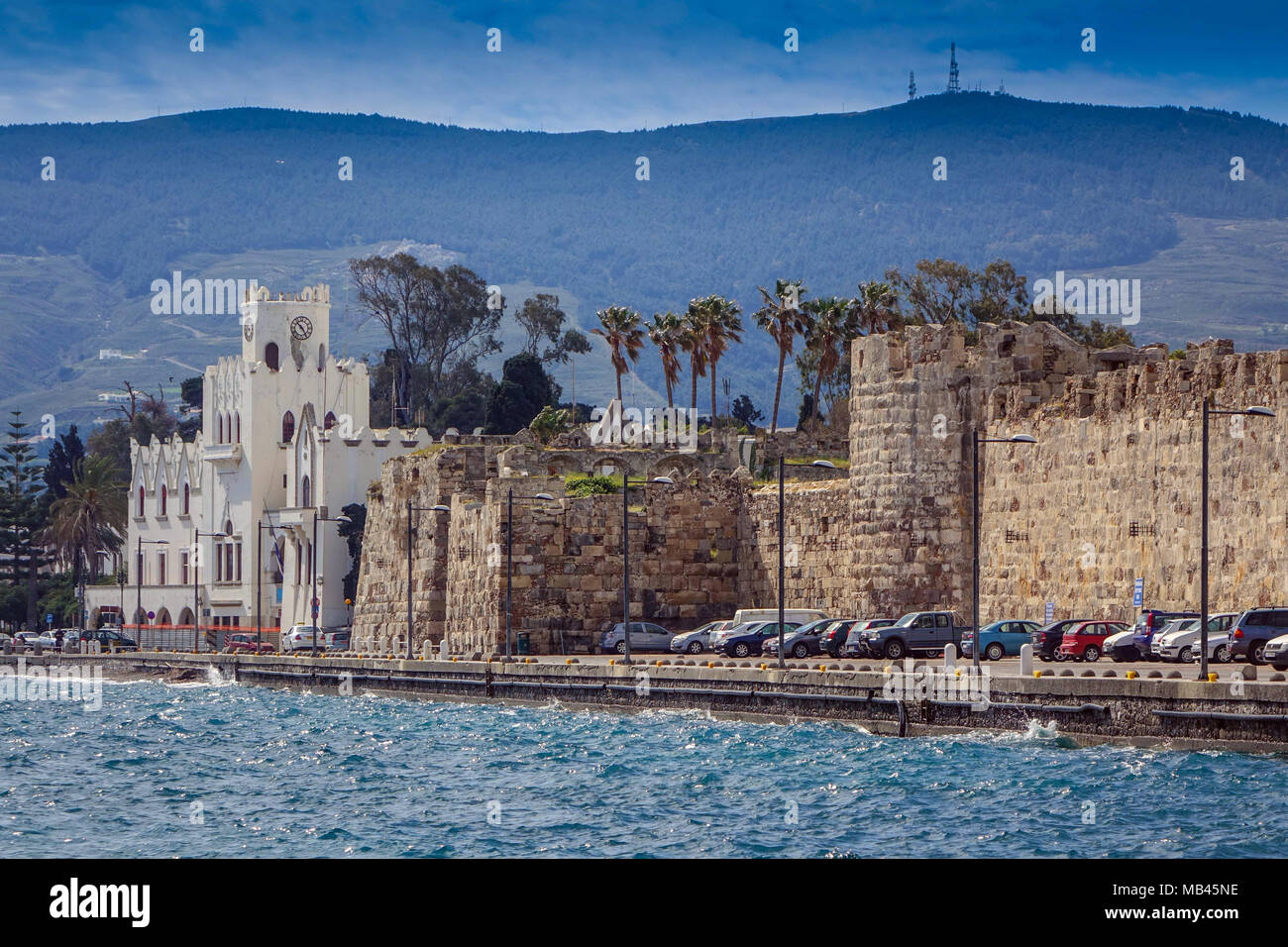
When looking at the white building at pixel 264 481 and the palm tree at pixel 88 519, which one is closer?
the white building at pixel 264 481

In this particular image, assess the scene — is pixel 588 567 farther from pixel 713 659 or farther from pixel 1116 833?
pixel 1116 833

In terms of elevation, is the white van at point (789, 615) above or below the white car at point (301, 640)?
above

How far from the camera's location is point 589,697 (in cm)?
5241

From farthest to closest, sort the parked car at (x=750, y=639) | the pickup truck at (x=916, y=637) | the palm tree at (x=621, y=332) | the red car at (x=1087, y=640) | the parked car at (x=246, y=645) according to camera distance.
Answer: the palm tree at (x=621, y=332), the parked car at (x=246, y=645), the parked car at (x=750, y=639), the pickup truck at (x=916, y=637), the red car at (x=1087, y=640)

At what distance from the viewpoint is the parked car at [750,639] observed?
5706 centimetres

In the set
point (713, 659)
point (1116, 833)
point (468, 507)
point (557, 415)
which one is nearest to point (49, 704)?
point (468, 507)

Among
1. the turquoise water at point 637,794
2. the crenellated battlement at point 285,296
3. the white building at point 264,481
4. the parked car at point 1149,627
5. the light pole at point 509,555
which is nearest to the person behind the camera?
the turquoise water at point 637,794

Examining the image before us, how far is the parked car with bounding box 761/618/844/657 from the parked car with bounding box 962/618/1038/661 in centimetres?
619

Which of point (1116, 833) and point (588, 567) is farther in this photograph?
point (588, 567)

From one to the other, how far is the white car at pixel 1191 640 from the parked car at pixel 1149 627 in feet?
0.80

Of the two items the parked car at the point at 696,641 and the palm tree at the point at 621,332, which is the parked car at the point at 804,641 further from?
the palm tree at the point at 621,332

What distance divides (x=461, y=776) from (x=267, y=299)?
261ft

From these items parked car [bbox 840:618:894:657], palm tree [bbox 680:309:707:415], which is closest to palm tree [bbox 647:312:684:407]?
palm tree [bbox 680:309:707:415]

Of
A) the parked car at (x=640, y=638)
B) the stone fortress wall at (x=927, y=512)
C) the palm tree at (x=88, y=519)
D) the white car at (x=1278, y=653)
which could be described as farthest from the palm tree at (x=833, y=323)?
the white car at (x=1278, y=653)
